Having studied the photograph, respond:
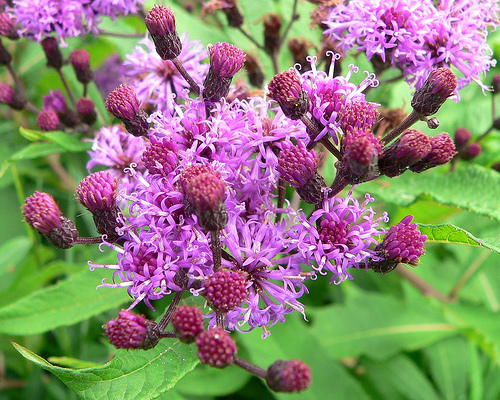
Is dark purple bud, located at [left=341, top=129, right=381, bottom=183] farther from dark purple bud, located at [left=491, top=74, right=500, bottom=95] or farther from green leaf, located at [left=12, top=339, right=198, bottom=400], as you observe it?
dark purple bud, located at [left=491, top=74, right=500, bottom=95]

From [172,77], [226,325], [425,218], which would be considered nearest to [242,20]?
[172,77]

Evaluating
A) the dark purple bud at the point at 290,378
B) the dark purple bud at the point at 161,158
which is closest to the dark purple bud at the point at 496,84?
the dark purple bud at the point at 161,158

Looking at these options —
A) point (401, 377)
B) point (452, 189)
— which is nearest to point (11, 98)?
point (452, 189)

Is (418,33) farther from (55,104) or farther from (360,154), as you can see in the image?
(55,104)

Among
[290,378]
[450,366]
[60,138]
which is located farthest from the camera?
[450,366]

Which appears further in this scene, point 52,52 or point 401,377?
point 401,377

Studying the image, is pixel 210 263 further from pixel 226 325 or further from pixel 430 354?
pixel 430 354

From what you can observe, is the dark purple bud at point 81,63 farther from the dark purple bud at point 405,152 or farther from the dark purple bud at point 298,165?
the dark purple bud at point 405,152
